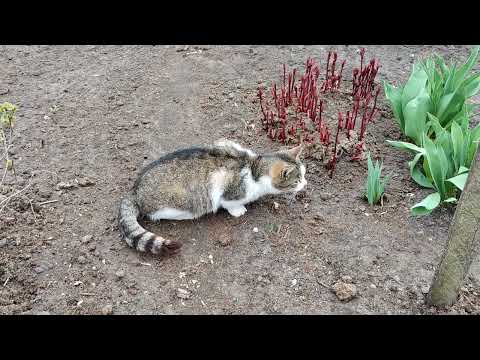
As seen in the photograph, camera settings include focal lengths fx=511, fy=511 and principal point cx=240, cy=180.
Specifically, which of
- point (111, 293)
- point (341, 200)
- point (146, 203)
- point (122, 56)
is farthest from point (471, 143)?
point (122, 56)

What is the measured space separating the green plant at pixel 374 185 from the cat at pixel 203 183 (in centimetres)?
59

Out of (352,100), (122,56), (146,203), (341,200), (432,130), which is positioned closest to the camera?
(146,203)

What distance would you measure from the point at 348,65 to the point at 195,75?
195 cm

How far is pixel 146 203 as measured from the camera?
4.36 m

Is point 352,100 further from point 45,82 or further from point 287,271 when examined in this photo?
point 45,82

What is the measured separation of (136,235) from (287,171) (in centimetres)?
140

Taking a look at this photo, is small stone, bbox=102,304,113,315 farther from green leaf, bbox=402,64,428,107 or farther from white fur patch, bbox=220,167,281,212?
green leaf, bbox=402,64,428,107

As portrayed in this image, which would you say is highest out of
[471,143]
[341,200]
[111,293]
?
[471,143]

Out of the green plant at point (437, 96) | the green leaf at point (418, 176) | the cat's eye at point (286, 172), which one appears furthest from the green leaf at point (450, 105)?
the cat's eye at point (286, 172)

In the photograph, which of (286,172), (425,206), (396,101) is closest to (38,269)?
(286,172)

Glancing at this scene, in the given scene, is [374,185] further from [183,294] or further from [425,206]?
[183,294]

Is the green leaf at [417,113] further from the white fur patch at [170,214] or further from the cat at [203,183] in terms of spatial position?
the white fur patch at [170,214]

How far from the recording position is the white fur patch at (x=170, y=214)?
4395mm

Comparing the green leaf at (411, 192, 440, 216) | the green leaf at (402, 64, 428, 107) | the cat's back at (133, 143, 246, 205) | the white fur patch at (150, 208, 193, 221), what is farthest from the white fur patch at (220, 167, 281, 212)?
the green leaf at (402, 64, 428, 107)
